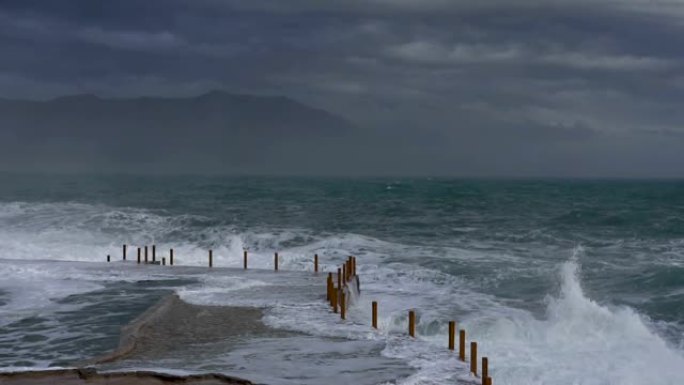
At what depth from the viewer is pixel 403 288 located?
32.4m

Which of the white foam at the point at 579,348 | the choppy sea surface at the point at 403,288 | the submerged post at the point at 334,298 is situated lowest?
the white foam at the point at 579,348

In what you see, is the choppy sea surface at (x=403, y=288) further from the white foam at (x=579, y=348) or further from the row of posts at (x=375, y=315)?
the row of posts at (x=375, y=315)

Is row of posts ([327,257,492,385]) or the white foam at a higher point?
row of posts ([327,257,492,385])

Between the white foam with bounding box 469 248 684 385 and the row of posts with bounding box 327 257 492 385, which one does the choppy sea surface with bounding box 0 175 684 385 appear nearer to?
the white foam with bounding box 469 248 684 385

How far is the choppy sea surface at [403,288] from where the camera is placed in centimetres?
1956

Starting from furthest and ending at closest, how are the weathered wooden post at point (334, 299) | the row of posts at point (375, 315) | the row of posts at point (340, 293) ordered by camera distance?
the weathered wooden post at point (334, 299) → the row of posts at point (340, 293) → the row of posts at point (375, 315)

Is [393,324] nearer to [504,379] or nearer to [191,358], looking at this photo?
[504,379]

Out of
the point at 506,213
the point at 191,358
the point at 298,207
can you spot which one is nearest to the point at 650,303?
the point at 191,358

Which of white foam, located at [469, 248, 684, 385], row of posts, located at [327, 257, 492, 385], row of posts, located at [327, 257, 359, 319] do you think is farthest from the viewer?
row of posts, located at [327, 257, 359, 319]

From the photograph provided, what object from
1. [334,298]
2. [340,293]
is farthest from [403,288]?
[340,293]

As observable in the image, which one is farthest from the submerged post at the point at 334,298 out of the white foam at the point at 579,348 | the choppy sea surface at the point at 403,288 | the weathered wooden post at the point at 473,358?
the weathered wooden post at the point at 473,358

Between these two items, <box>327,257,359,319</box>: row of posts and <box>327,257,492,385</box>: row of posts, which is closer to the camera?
<box>327,257,492,385</box>: row of posts

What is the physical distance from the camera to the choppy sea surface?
19562 mm

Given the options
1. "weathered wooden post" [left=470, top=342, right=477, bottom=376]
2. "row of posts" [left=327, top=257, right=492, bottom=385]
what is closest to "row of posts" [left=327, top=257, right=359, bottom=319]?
"row of posts" [left=327, top=257, right=492, bottom=385]
